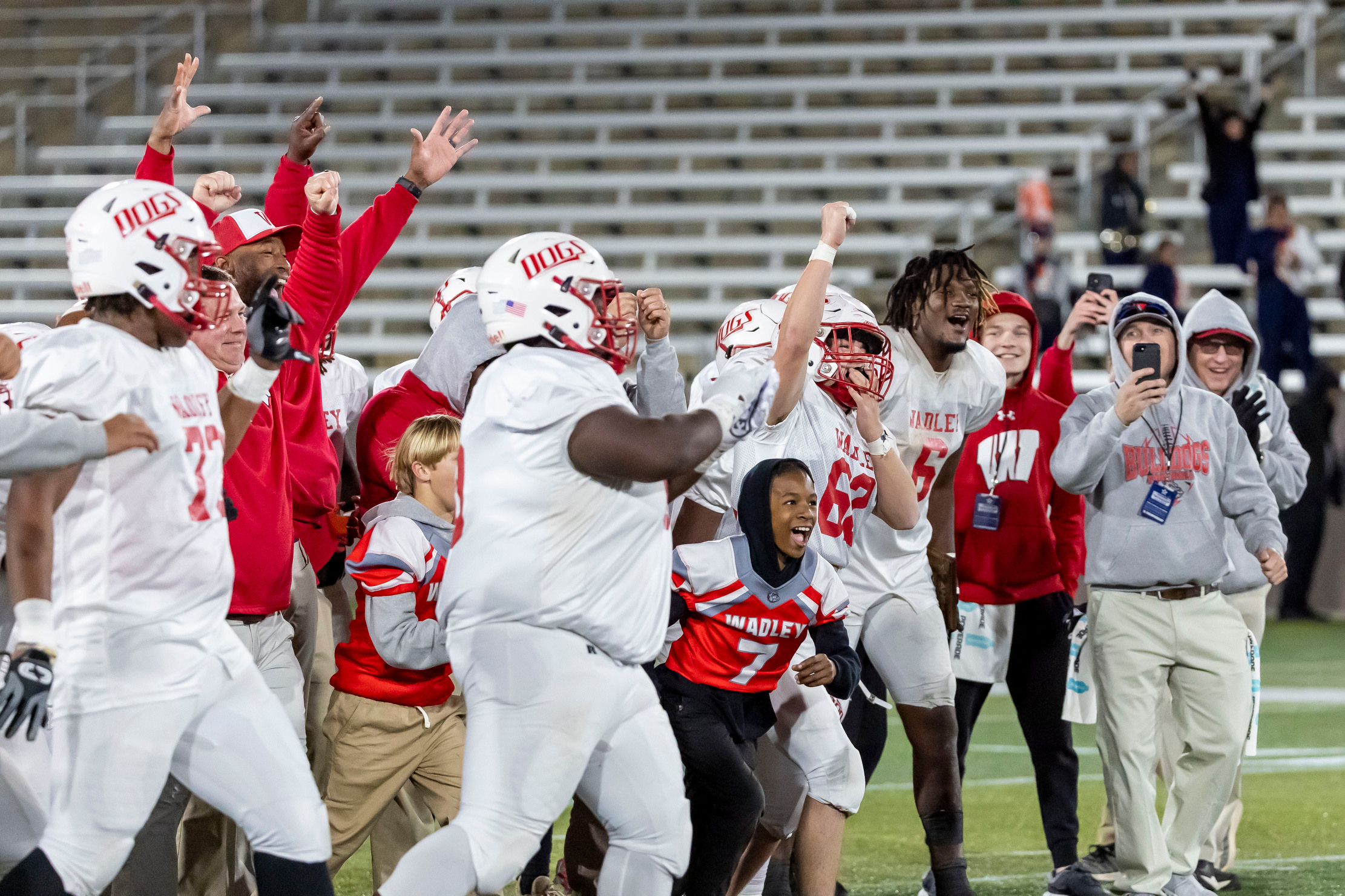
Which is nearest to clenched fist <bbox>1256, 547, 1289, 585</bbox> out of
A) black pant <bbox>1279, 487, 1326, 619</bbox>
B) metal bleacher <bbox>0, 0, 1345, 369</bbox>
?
black pant <bbox>1279, 487, 1326, 619</bbox>

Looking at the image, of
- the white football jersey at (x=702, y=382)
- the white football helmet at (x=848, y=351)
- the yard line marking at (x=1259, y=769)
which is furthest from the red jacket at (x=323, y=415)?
the yard line marking at (x=1259, y=769)

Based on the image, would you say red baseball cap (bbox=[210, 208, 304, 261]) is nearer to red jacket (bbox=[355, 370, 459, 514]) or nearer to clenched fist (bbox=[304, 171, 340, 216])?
clenched fist (bbox=[304, 171, 340, 216])

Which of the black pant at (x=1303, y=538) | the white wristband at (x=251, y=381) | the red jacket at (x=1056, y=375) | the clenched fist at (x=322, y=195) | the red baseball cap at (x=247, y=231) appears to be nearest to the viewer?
the white wristband at (x=251, y=381)

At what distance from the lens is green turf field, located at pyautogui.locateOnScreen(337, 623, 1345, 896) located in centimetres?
552

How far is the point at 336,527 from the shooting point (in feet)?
16.2

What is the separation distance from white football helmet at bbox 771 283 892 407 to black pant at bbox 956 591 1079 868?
1272 mm

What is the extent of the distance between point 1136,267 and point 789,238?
328 cm

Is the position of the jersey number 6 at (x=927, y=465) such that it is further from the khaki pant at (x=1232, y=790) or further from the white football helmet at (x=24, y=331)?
the white football helmet at (x=24, y=331)

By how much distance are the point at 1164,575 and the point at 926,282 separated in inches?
49.3

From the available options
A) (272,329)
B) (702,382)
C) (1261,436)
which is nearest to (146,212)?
(272,329)

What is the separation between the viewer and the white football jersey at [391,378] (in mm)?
5484

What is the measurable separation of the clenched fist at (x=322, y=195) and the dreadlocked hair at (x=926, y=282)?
2.00 meters

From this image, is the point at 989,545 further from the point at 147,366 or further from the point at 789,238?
the point at 789,238

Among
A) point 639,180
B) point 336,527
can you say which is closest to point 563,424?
point 336,527
